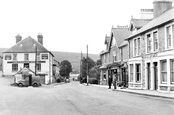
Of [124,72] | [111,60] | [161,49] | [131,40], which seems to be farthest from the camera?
[111,60]

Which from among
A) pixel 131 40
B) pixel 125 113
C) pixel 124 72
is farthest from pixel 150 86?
pixel 125 113

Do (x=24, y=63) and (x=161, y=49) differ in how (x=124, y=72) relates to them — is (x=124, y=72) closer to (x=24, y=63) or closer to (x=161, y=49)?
(x=161, y=49)

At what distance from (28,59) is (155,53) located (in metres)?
45.6

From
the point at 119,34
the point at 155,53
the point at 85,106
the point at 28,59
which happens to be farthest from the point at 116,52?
the point at 85,106

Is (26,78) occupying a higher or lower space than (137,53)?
lower

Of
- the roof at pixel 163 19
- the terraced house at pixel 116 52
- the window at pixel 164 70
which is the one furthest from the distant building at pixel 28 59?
the window at pixel 164 70

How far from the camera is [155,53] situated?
2611 centimetres

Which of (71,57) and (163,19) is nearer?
(163,19)

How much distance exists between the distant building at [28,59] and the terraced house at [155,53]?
36.4 meters

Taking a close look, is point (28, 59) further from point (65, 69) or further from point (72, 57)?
point (72, 57)

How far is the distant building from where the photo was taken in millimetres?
66375

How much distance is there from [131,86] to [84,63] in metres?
76.9

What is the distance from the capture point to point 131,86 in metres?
31.0

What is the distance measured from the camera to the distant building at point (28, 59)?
218 ft
